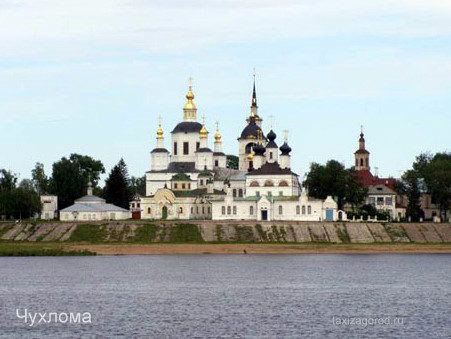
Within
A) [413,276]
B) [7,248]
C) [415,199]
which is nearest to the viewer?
[413,276]

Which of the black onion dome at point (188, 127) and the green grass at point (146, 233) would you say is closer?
the green grass at point (146, 233)

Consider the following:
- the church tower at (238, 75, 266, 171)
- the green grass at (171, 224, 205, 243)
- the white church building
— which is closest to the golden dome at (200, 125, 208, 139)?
the white church building

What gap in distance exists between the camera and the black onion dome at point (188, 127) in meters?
175

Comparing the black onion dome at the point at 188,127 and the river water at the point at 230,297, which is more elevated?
the black onion dome at the point at 188,127

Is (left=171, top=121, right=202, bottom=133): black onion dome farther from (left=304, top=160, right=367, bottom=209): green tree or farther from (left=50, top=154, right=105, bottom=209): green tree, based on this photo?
(left=304, top=160, right=367, bottom=209): green tree

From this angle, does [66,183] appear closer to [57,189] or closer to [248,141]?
[57,189]

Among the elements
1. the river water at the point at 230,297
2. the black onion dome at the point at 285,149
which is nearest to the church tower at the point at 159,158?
the black onion dome at the point at 285,149

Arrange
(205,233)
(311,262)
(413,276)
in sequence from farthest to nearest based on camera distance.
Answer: (205,233) → (311,262) → (413,276)

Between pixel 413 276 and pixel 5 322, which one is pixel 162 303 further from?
pixel 413 276

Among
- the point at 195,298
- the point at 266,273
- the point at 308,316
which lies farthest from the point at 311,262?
the point at 308,316

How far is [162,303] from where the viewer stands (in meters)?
76.2

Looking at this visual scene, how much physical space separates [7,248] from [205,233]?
22.2 m

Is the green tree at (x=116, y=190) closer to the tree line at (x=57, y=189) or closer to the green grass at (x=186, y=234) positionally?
the tree line at (x=57, y=189)

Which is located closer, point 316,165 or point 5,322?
point 5,322
